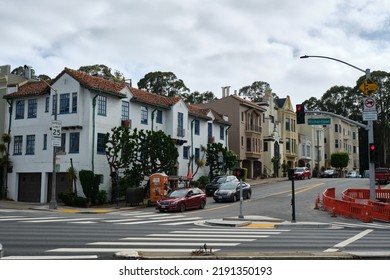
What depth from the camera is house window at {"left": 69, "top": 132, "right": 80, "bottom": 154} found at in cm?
3622

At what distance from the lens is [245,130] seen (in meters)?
60.1

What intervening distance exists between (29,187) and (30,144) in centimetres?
355

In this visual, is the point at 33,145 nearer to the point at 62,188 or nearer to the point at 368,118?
the point at 62,188

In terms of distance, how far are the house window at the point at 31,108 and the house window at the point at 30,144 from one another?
5.83 ft

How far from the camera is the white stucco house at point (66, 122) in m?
36.1

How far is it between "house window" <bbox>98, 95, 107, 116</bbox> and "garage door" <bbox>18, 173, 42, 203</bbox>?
7.13 meters

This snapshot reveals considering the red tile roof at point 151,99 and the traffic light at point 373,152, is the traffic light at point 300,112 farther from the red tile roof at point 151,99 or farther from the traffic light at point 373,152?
the red tile roof at point 151,99

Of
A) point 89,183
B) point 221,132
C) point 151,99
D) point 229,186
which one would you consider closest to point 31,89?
point 151,99

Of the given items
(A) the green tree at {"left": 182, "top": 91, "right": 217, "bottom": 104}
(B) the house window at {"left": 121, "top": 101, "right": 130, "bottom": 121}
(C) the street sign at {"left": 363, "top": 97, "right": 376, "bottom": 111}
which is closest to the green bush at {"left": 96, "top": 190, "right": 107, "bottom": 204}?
(B) the house window at {"left": 121, "top": 101, "right": 130, "bottom": 121}

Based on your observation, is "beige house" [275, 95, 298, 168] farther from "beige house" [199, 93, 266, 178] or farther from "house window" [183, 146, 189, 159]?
"house window" [183, 146, 189, 159]

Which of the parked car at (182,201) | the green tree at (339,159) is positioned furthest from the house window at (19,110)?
the green tree at (339,159)

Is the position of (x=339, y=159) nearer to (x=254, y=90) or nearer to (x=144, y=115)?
(x=254, y=90)

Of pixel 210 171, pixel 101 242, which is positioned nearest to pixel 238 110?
pixel 210 171
